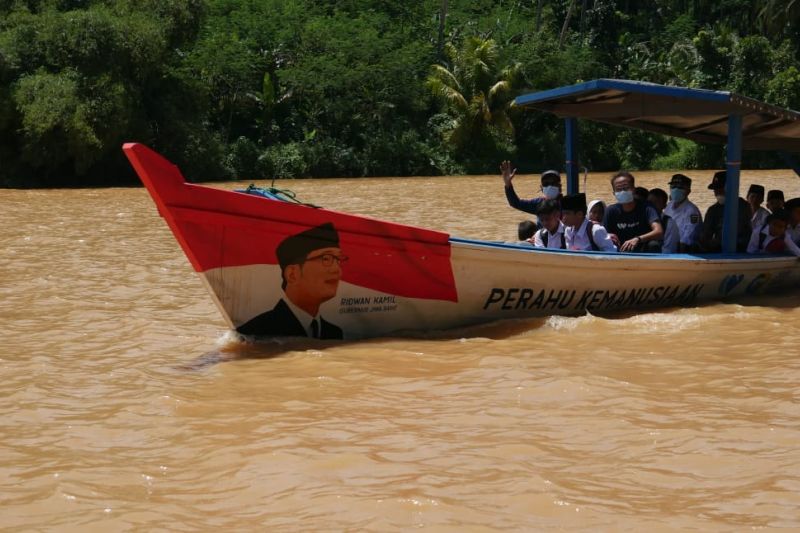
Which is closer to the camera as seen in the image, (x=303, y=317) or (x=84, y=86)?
(x=303, y=317)

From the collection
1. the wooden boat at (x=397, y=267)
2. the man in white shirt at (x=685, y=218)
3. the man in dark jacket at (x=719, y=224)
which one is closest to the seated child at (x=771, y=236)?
the man in dark jacket at (x=719, y=224)

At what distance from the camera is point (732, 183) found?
901 cm

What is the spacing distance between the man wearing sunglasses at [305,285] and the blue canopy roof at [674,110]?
3.09 m

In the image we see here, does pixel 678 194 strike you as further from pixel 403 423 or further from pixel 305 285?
pixel 403 423

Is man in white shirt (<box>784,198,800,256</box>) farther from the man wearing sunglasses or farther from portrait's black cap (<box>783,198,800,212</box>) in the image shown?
the man wearing sunglasses

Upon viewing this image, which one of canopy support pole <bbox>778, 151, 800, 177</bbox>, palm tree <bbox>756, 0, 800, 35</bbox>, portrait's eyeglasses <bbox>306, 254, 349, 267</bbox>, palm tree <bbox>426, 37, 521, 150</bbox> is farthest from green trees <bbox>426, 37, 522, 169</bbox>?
portrait's eyeglasses <bbox>306, 254, 349, 267</bbox>

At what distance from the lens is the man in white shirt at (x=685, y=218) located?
927 cm

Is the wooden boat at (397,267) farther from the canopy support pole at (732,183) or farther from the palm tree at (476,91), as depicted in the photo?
the palm tree at (476,91)

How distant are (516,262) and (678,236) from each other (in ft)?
7.50

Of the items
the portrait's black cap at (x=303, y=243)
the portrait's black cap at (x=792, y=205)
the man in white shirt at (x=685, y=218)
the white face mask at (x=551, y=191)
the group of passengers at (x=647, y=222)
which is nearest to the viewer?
the portrait's black cap at (x=303, y=243)

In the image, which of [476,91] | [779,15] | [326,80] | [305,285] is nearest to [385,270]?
[305,285]

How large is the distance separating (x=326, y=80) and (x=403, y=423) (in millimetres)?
31060

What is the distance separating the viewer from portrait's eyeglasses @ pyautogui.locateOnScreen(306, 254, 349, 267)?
6.98m

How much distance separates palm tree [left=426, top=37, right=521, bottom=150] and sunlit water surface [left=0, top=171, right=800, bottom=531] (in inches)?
1068
